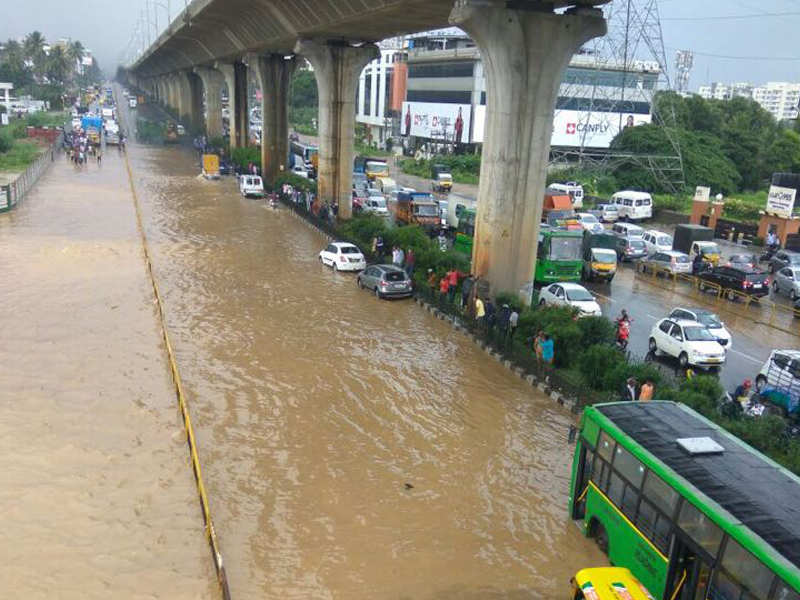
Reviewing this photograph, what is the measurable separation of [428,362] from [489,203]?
6851 mm

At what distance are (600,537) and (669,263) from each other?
2341cm

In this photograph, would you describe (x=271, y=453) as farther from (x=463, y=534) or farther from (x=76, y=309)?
(x=76, y=309)

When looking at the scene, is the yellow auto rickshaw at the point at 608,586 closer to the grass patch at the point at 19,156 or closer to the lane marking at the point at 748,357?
the lane marking at the point at 748,357

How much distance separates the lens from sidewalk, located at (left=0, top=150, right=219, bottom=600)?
9.99 m

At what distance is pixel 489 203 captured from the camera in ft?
76.9

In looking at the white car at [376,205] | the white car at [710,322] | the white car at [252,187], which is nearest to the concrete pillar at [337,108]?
the white car at [376,205]

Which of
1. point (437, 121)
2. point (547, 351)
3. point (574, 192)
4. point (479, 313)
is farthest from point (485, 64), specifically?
point (437, 121)

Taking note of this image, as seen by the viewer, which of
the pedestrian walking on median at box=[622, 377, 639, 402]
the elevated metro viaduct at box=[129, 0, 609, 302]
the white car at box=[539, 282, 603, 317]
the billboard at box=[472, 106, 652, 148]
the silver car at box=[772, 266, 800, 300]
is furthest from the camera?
the billboard at box=[472, 106, 652, 148]

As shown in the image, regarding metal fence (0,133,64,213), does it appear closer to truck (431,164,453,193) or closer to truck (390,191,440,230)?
truck (390,191,440,230)

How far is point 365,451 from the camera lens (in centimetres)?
1407

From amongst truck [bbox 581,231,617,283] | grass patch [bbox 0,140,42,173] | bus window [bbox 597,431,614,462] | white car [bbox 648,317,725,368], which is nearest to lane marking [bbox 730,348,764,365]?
white car [bbox 648,317,725,368]

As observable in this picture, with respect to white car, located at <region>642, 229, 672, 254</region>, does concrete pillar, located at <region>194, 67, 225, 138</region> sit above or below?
above

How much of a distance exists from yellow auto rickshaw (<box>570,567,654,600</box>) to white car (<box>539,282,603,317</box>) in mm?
14458

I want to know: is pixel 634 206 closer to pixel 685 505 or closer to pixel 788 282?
pixel 788 282
